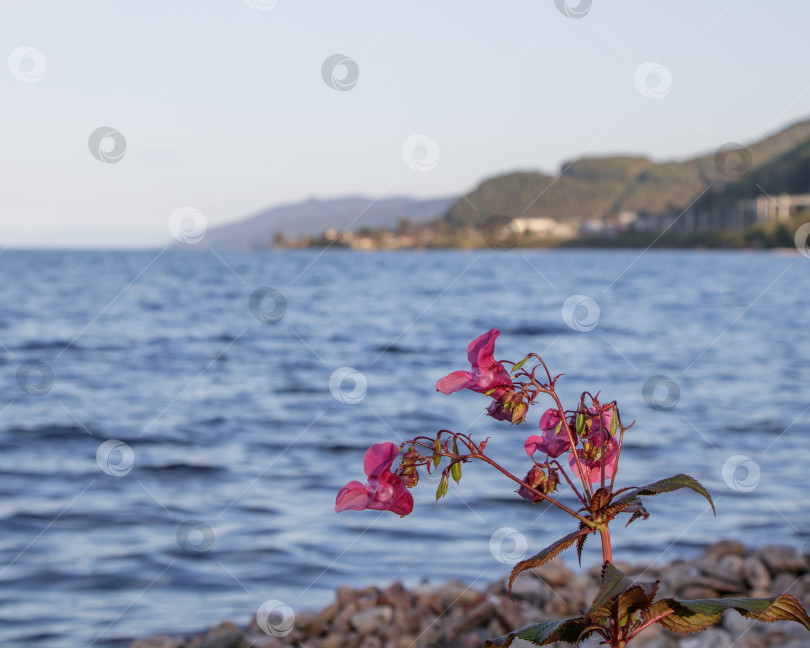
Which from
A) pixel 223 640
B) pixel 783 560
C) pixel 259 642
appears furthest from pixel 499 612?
pixel 783 560

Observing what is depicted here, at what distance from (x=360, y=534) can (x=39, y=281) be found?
126 feet

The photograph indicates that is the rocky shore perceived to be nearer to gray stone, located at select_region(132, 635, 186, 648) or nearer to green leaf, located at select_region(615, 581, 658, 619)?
gray stone, located at select_region(132, 635, 186, 648)

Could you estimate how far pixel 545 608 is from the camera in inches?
186

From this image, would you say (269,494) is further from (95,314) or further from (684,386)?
(95,314)

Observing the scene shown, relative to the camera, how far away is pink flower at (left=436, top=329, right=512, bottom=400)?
95 centimetres

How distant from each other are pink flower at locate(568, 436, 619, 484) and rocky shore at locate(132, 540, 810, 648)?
10.5 feet

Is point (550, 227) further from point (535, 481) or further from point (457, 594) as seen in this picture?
point (535, 481)

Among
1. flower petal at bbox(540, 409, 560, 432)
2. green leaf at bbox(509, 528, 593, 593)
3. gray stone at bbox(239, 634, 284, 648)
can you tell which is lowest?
green leaf at bbox(509, 528, 593, 593)

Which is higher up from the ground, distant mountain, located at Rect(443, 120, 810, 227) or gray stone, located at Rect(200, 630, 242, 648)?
distant mountain, located at Rect(443, 120, 810, 227)

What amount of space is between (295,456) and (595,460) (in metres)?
7.40

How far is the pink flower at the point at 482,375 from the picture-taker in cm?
95

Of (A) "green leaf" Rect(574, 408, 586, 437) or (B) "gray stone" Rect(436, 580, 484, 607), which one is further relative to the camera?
(B) "gray stone" Rect(436, 580, 484, 607)

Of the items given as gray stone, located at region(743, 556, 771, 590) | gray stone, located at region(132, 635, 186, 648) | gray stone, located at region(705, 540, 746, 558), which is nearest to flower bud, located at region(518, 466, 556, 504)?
gray stone, located at region(132, 635, 186, 648)

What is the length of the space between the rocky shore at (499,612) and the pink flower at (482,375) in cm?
329
